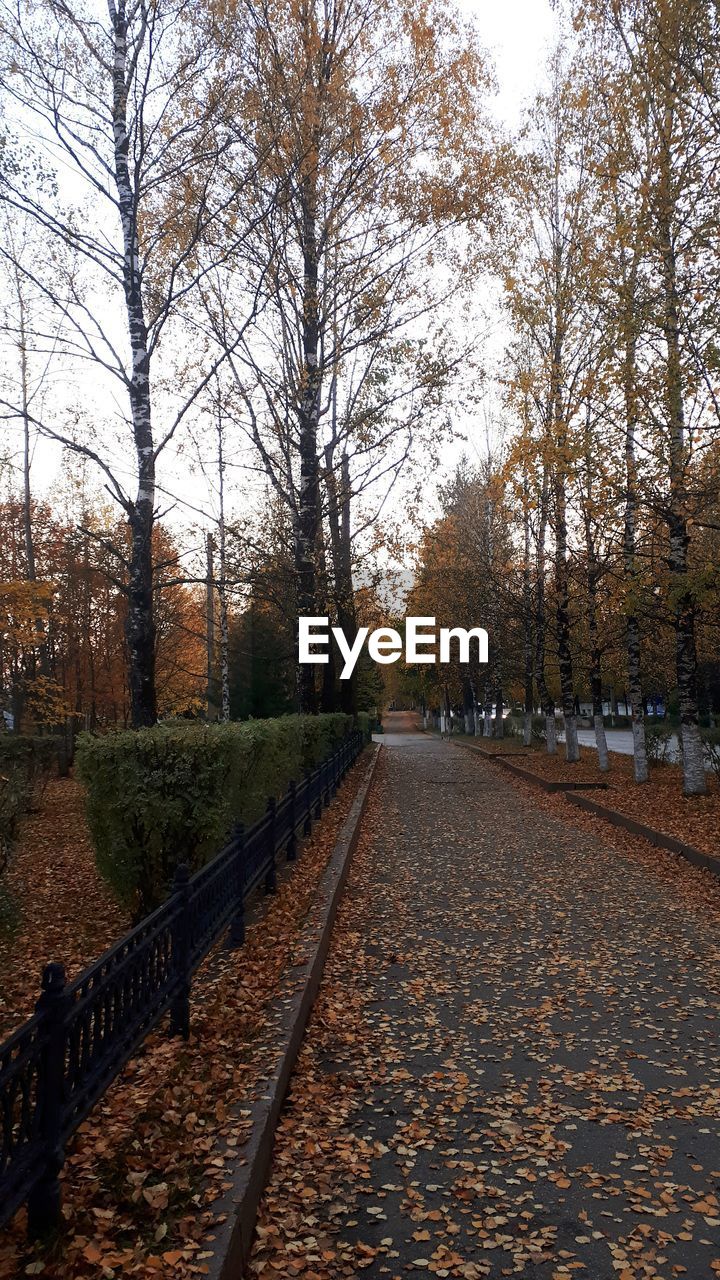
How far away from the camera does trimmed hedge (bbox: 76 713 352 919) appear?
790 cm

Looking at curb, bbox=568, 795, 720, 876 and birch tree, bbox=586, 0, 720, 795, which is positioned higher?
birch tree, bbox=586, 0, 720, 795

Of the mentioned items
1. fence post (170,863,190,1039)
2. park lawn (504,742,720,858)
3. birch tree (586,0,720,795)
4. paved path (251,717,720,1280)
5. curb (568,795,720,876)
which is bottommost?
paved path (251,717,720,1280)

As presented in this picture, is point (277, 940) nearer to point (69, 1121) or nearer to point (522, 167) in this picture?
point (69, 1121)

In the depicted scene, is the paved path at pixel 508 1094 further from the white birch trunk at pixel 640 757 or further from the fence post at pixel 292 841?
the white birch trunk at pixel 640 757

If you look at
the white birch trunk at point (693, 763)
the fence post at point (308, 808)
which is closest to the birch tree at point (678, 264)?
the white birch trunk at point (693, 763)

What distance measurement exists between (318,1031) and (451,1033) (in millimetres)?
913

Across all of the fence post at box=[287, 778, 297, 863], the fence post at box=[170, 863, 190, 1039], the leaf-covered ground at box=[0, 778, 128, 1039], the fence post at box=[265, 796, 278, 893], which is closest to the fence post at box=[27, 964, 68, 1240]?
the fence post at box=[170, 863, 190, 1039]

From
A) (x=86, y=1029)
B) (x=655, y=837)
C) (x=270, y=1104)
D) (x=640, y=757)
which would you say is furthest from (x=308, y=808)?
(x=86, y=1029)

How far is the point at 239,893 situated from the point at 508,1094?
9.94 feet

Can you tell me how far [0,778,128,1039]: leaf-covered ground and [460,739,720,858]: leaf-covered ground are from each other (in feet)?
24.3

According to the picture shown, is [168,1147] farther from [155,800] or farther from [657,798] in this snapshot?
[657,798]

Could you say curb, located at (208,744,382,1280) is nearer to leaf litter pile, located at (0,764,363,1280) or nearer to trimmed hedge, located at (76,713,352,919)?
leaf litter pile, located at (0,764,363,1280)

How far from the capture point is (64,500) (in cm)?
3491

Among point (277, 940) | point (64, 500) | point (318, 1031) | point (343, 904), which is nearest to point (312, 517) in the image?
point (343, 904)
